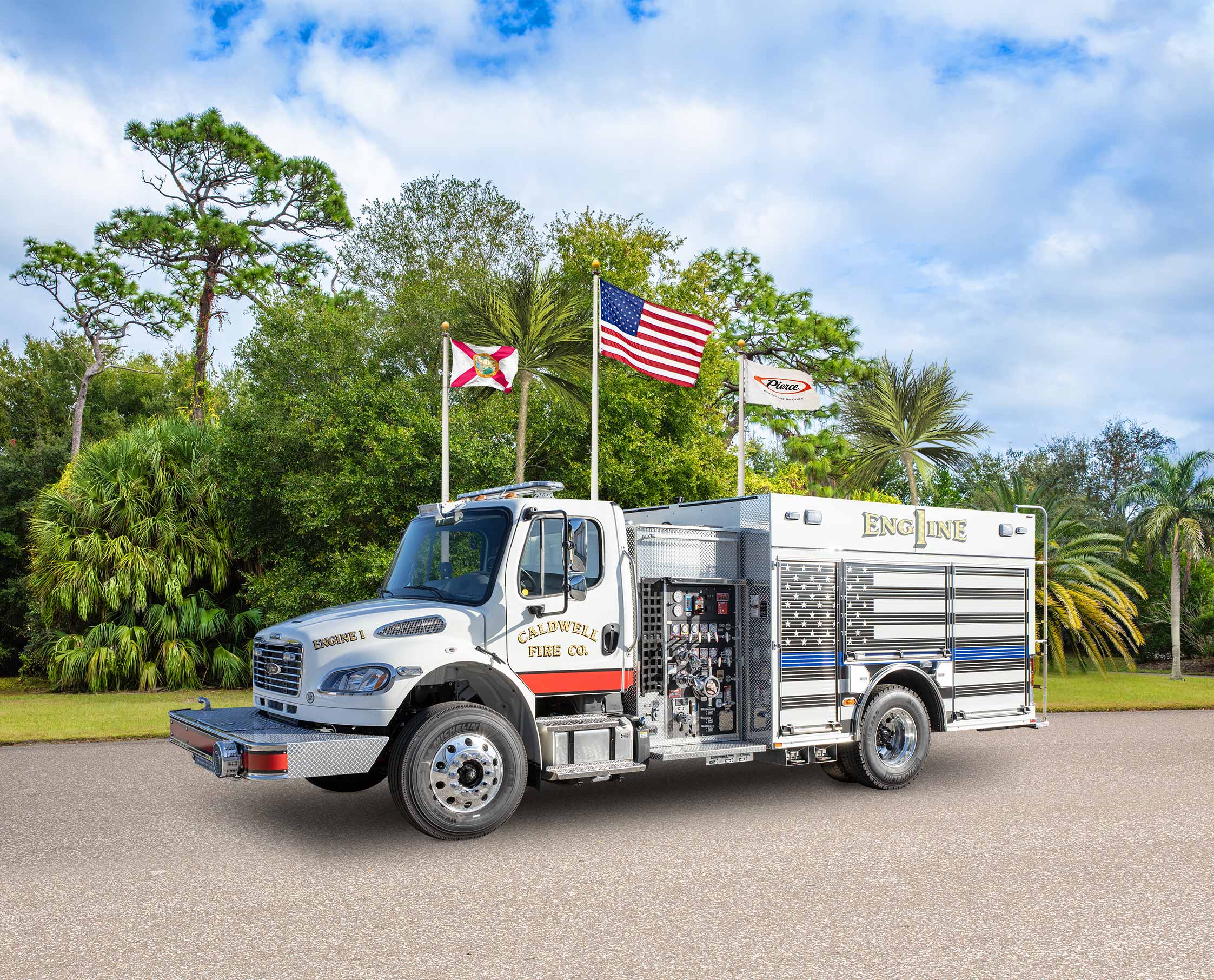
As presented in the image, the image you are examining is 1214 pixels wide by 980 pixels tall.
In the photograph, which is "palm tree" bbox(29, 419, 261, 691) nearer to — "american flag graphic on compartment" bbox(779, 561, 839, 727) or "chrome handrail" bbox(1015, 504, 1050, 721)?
"american flag graphic on compartment" bbox(779, 561, 839, 727)

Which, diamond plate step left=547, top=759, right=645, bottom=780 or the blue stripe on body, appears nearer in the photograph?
diamond plate step left=547, top=759, right=645, bottom=780

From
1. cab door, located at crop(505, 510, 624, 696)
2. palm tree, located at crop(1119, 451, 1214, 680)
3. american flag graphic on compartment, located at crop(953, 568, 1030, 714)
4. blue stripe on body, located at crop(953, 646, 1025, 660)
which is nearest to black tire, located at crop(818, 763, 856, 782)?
american flag graphic on compartment, located at crop(953, 568, 1030, 714)

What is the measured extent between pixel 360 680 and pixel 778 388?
9547mm

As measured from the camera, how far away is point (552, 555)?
8.36 m

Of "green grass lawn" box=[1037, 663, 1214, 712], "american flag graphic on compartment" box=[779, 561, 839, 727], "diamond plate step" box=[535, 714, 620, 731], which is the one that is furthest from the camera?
"green grass lawn" box=[1037, 663, 1214, 712]

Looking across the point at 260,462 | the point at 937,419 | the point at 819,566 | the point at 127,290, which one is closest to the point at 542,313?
the point at 260,462

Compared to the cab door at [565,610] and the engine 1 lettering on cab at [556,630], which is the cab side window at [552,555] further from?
the engine 1 lettering on cab at [556,630]

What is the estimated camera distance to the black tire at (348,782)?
913 cm

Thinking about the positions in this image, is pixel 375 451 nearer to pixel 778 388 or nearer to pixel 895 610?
pixel 778 388

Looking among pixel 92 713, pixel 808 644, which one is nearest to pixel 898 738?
pixel 808 644

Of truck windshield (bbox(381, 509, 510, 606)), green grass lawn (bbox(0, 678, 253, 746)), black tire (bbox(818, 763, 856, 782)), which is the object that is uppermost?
truck windshield (bbox(381, 509, 510, 606))

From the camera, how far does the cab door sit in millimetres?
8109

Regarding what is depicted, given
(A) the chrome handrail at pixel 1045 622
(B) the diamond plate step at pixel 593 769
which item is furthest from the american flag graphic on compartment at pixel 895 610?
(B) the diamond plate step at pixel 593 769

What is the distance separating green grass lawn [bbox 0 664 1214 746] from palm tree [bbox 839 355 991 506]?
541 cm
